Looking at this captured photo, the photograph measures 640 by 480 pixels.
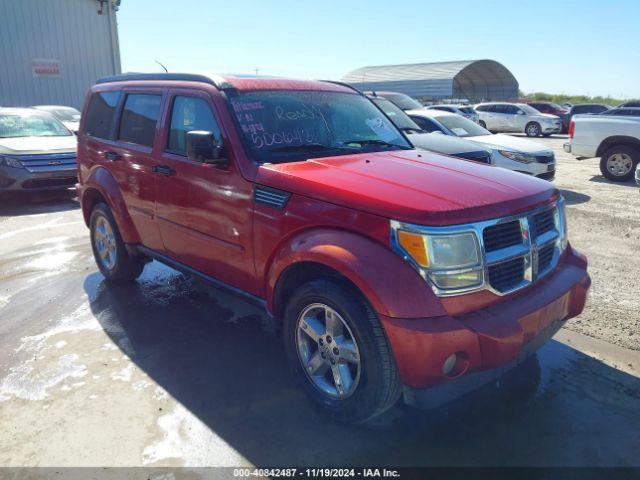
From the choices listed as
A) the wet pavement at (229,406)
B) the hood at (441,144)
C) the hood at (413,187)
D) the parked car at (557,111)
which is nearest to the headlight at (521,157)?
the hood at (441,144)

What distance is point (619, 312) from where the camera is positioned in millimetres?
4418

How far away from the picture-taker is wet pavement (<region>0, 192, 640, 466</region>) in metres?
2.73

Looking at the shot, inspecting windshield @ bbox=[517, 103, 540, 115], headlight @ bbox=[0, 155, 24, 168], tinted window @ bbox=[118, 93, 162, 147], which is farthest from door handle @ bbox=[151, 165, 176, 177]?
windshield @ bbox=[517, 103, 540, 115]

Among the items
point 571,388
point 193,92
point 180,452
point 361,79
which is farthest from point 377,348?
point 361,79

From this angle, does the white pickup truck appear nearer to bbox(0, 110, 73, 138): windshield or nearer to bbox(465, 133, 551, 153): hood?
bbox(465, 133, 551, 153): hood

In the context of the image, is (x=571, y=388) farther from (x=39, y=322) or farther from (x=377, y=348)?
(x=39, y=322)

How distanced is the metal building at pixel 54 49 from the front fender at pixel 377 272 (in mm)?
17892

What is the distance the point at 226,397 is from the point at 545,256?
218 cm

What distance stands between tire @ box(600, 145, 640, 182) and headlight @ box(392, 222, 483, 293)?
10.3 meters

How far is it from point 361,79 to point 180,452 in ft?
183

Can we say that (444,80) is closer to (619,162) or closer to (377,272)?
(619,162)

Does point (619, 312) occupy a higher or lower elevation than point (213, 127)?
lower

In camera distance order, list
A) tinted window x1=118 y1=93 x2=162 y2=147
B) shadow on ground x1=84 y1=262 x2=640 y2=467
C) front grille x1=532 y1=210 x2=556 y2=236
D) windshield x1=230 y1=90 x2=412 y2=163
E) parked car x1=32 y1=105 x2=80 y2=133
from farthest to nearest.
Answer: parked car x1=32 y1=105 x2=80 y2=133
tinted window x1=118 y1=93 x2=162 y2=147
windshield x1=230 y1=90 x2=412 y2=163
front grille x1=532 y1=210 x2=556 y2=236
shadow on ground x1=84 y1=262 x2=640 y2=467

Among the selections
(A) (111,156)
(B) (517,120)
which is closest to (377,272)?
(A) (111,156)
